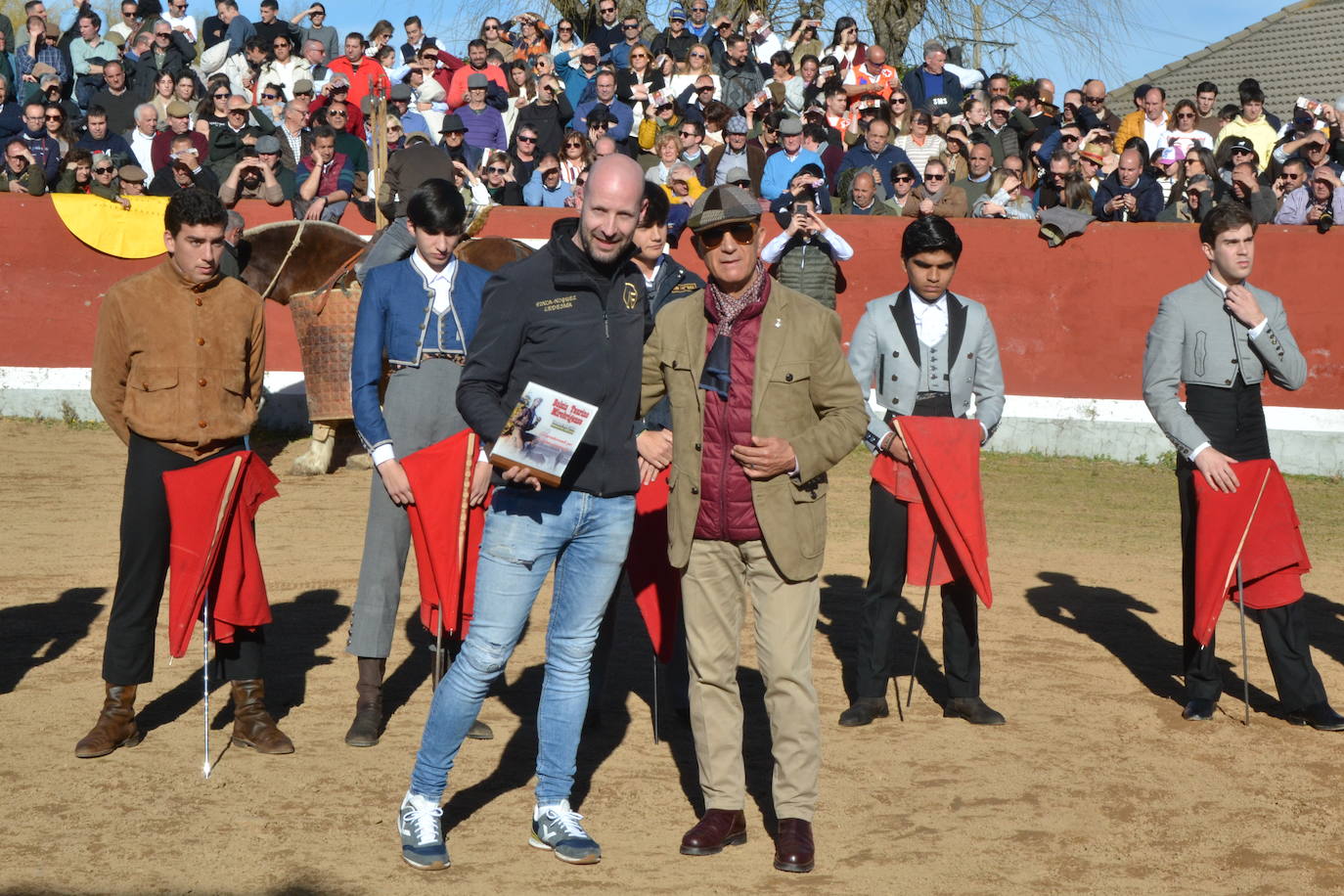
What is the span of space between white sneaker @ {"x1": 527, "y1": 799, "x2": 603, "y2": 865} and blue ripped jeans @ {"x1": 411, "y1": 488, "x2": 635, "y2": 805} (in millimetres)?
58

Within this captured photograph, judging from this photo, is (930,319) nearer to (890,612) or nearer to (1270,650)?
(890,612)

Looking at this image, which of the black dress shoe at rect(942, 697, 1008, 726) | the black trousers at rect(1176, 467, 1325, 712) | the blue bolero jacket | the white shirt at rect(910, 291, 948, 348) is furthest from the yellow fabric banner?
the black trousers at rect(1176, 467, 1325, 712)

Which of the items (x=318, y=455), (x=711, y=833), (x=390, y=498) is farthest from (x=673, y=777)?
(x=318, y=455)

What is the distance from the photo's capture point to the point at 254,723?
5.61m

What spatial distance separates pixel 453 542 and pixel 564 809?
4.07ft

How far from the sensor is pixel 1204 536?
6316 millimetres

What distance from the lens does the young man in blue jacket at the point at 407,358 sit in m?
5.54

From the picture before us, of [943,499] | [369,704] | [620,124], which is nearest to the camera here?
[369,704]

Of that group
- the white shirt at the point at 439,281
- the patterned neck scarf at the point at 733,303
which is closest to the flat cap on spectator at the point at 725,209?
the patterned neck scarf at the point at 733,303

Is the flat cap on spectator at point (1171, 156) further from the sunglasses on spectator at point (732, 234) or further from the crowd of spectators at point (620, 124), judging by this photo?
the sunglasses on spectator at point (732, 234)

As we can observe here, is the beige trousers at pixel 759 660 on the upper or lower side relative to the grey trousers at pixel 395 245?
lower

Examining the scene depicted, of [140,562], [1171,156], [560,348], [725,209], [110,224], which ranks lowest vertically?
[140,562]

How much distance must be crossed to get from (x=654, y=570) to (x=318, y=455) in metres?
7.19

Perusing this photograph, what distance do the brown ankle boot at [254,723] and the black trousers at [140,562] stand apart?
34cm
